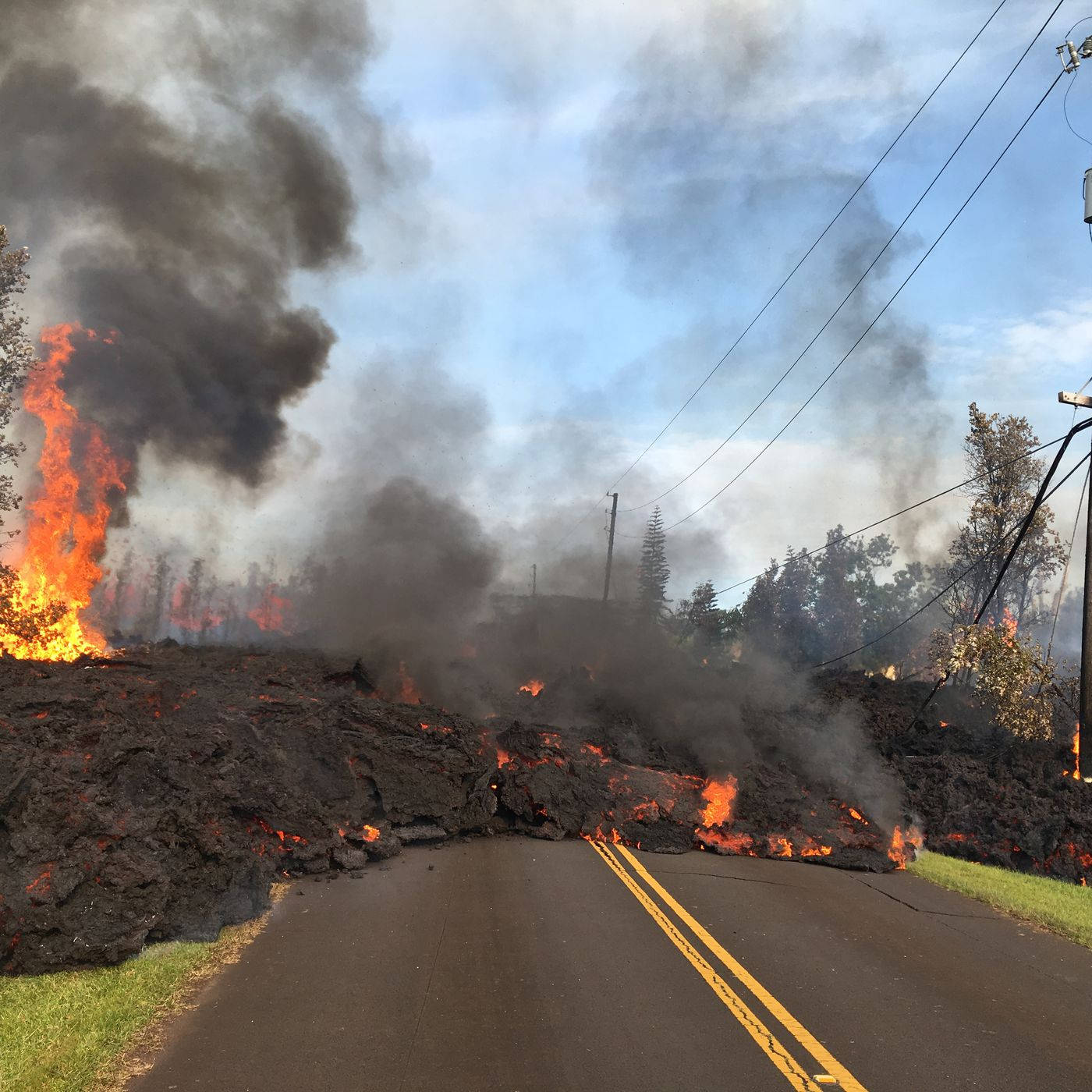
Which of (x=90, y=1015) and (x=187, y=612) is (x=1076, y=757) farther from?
(x=187, y=612)

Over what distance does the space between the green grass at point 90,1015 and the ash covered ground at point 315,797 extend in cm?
28

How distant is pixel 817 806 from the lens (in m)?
14.0

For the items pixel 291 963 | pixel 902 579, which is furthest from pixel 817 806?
pixel 902 579

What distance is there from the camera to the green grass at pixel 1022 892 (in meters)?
9.22

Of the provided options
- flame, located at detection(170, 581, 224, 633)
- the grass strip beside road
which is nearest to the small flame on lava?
the grass strip beside road

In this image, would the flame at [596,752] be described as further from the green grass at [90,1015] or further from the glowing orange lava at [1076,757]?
the green grass at [90,1015]

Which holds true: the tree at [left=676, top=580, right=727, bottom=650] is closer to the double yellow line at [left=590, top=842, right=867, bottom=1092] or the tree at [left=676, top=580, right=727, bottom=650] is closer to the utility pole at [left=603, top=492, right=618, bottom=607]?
the utility pole at [left=603, top=492, right=618, bottom=607]

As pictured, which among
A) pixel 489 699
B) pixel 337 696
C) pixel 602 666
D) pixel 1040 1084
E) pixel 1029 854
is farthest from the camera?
pixel 602 666

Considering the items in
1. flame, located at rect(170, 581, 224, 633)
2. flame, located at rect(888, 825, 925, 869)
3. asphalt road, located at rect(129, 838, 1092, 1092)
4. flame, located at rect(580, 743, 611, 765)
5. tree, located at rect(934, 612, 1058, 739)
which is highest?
flame, located at rect(170, 581, 224, 633)

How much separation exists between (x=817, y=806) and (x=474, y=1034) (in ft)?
32.4

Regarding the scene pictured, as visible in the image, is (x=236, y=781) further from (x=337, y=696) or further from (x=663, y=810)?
(x=663, y=810)

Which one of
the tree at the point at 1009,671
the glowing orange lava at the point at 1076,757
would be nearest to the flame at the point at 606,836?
the tree at the point at 1009,671

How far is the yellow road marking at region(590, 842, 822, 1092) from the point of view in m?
5.00

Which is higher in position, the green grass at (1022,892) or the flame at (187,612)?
the flame at (187,612)
